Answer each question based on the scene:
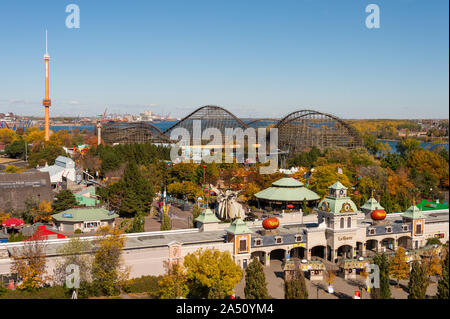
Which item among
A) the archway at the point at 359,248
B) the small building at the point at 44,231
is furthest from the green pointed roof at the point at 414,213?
the small building at the point at 44,231

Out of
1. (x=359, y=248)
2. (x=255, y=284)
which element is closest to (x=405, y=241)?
(x=359, y=248)

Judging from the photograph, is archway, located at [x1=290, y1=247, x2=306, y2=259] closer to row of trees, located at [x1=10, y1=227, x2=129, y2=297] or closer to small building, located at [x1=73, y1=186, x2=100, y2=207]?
row of trees, located at [x1=10, y1=227, x2=129, y2=297]

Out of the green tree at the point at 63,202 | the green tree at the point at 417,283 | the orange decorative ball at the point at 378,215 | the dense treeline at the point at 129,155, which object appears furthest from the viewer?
the dense treeline at the point at 129,155

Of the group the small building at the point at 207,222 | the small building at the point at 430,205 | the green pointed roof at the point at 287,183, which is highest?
the green pointed roof at the point at 287,183

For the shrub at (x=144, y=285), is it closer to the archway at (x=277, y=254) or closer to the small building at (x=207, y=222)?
the small building at (x=207, y=222)

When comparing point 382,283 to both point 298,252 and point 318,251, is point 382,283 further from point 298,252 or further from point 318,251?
point 318,251
